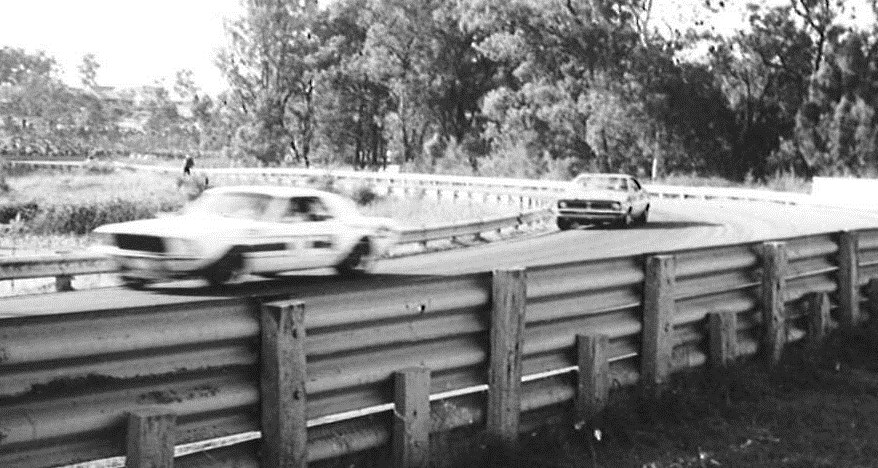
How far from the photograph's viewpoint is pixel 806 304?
8.41 meters

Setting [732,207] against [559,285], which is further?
[732,207]

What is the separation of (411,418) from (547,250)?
16139 mm

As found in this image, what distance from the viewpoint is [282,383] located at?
14.6 ft

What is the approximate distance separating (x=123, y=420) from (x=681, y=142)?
206 ft

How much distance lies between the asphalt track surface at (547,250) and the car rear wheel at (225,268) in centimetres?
18

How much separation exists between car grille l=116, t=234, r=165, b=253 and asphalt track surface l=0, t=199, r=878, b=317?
659 mm

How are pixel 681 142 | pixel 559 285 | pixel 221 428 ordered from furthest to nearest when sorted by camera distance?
1. pixel 681 142
2. pixel 559 285
3. pixel 221 428

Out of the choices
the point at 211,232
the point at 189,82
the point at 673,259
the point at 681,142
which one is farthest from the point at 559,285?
the point at 189,82

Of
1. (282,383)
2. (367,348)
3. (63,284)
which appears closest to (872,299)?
(367,348)

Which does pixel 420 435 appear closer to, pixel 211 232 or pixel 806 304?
pixel 806 304

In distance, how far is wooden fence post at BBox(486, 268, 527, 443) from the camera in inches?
215

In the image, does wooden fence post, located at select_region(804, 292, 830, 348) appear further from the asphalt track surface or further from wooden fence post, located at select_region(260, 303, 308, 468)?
wooden fence post, located at select_region(260, 303, 308, 468)

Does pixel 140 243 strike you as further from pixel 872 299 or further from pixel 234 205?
pixel 872 299

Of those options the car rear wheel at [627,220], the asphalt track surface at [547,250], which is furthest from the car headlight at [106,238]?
the car rear wheel at [627,220]
